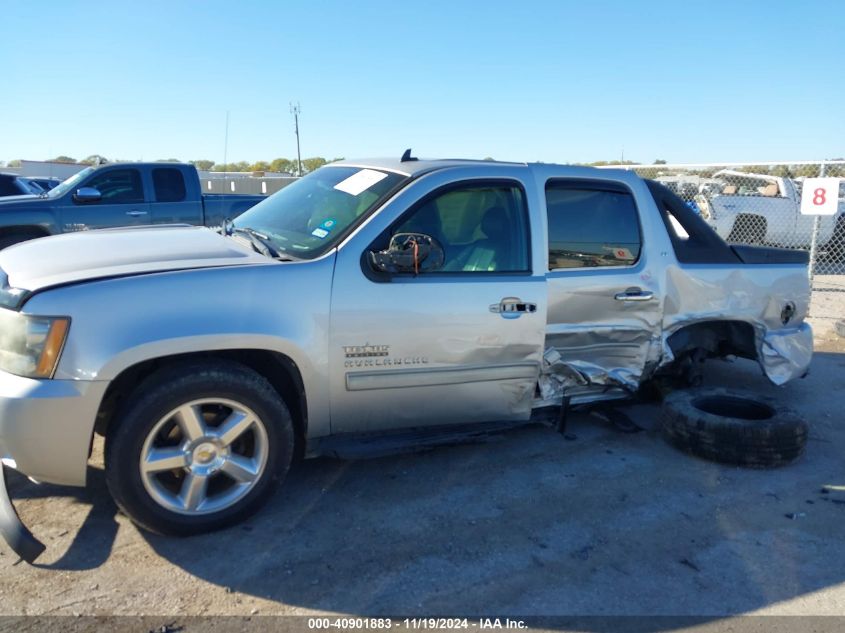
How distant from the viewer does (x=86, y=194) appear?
879 cm

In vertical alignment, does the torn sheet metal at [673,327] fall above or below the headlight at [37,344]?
below

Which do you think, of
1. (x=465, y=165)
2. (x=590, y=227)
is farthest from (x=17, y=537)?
(x=590, y=227)

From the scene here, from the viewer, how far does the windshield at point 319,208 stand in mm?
3643

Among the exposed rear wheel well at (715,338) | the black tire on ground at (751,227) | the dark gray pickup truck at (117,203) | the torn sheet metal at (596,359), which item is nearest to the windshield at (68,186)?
the dark gray pickup truck at (117,203)

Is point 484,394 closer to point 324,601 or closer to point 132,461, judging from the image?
point 324,601

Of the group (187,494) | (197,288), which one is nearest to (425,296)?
(197,288)

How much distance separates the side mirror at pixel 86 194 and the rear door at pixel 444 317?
6646mm

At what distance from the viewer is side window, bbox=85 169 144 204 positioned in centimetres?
935

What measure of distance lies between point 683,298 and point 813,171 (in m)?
11.4

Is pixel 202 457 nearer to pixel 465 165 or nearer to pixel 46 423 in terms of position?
pixel 46 423

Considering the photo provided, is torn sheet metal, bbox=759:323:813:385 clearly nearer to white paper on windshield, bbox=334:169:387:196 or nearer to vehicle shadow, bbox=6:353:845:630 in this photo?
vehicle shadow, bbox=6:353:845:630

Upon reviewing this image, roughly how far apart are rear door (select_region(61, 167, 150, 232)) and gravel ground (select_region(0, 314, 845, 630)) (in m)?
6.14

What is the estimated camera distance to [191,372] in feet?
10.2

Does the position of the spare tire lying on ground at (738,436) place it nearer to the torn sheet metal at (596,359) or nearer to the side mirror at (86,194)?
the torn sheet metal at (596,359)
